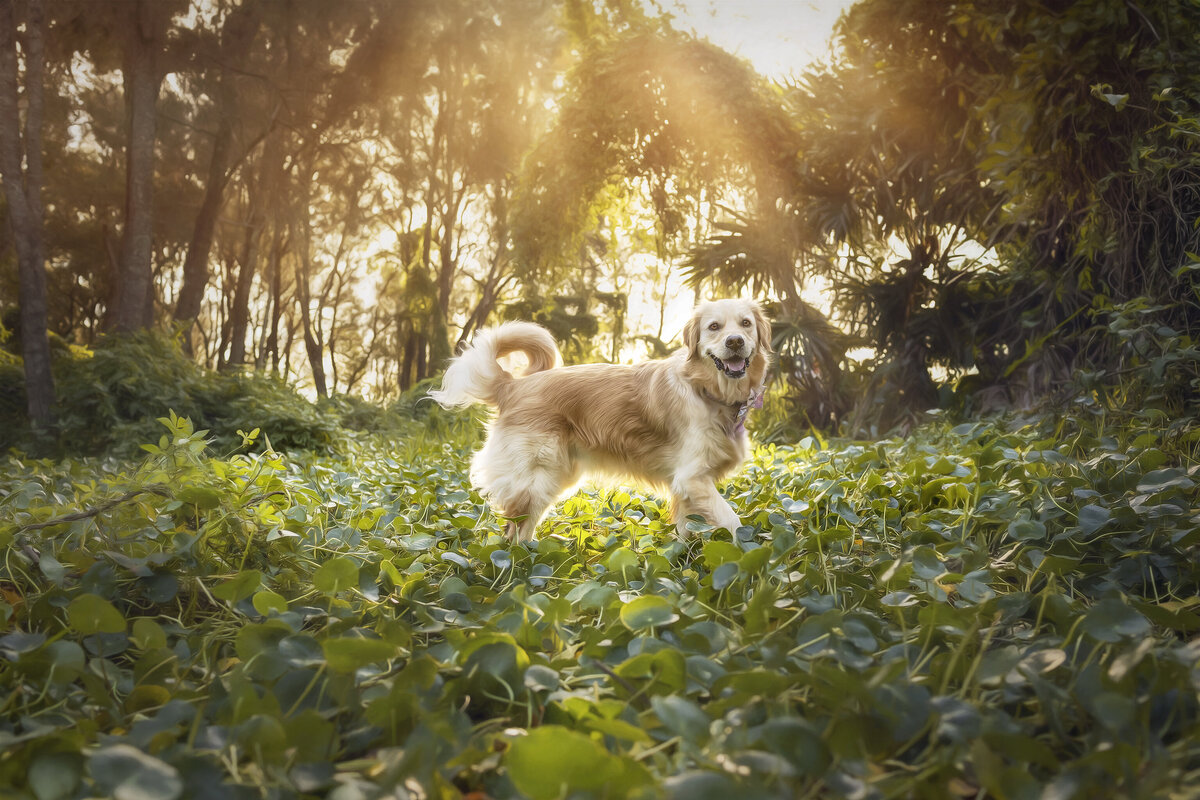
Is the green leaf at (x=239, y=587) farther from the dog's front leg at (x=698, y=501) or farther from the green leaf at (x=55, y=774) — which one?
the dog's front leg at (x=698, y=501)

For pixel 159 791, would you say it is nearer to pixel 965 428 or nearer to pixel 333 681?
pixel 333 681

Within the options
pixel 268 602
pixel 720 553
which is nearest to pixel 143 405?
pixel 268 602

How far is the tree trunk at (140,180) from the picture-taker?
36.1 feet

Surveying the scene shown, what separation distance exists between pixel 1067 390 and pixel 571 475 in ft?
11.8

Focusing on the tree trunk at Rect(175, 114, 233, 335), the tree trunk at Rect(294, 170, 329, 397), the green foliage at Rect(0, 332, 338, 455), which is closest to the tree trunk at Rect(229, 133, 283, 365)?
the tree trunk at Rect(294, 170, 329, 397)

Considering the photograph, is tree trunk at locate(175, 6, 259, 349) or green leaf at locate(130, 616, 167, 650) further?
tree trunk at locate(175, 6, 259, 349)

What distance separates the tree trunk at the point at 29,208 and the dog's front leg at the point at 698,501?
8.23 meters

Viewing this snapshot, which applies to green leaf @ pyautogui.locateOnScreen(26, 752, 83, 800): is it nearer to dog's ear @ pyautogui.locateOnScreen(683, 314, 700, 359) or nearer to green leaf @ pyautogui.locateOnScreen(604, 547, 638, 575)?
green leaf @ pyautogui.locateOnScreen(604, 547, 638, 575)

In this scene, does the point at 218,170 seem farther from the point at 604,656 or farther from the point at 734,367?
the point at 604,656

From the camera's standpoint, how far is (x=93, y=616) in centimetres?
165

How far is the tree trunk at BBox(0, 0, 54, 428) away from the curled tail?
6.86 m

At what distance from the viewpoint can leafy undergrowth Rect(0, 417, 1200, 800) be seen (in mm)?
1143

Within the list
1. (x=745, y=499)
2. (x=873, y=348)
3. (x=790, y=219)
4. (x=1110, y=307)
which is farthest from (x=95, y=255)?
(x=1110, y=307)

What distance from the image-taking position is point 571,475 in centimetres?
440
